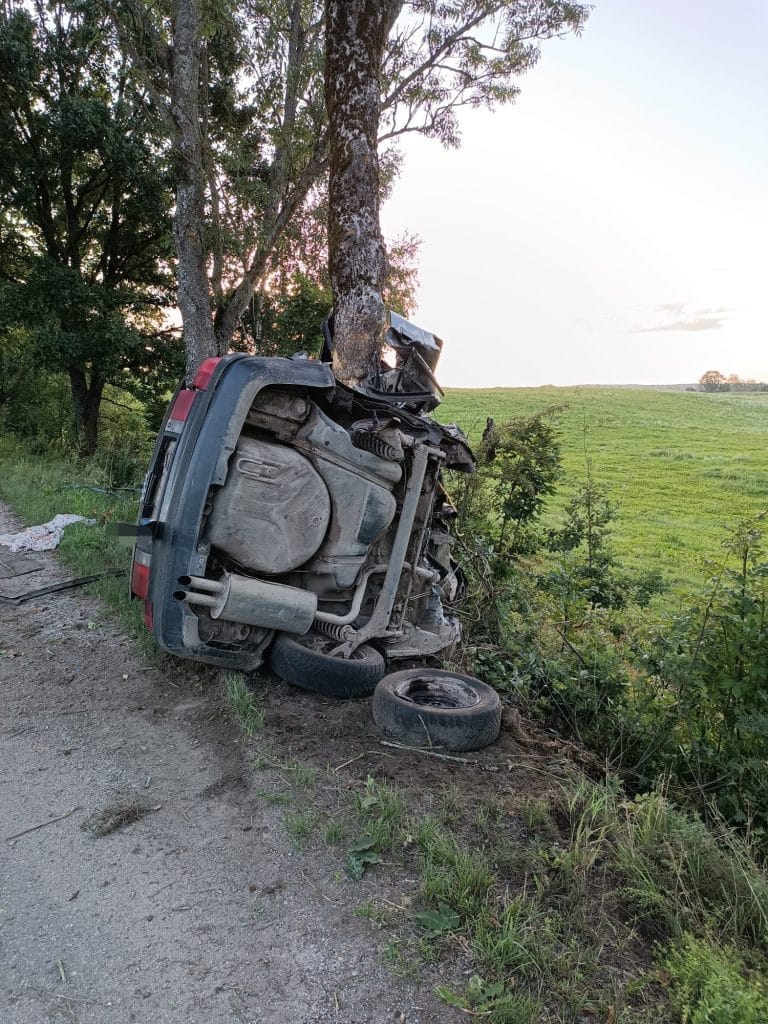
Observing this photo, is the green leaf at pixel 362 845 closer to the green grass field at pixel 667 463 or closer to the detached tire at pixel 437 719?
the detached tire at pixel 437 719

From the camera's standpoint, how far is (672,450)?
27.4m

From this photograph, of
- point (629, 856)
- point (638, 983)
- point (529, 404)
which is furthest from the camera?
point (529, 404)

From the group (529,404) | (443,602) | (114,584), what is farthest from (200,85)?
(529,404)

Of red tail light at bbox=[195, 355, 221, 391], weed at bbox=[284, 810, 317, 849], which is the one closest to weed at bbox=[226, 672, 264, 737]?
weed at bbox=[284, 810, 317, 849]

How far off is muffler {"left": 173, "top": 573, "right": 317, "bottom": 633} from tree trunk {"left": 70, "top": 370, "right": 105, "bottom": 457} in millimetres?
13706

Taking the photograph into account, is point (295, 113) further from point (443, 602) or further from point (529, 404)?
point (529, 404)

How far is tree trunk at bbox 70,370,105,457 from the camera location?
15.9 m

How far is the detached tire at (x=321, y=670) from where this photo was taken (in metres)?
3.99

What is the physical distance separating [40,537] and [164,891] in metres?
6.09

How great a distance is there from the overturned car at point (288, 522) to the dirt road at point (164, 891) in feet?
2.13

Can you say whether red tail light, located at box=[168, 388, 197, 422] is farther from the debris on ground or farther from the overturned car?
the debris on ground

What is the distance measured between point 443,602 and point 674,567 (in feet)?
30.0

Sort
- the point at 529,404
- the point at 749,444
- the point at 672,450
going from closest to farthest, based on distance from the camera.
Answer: the point at 672,450, the point at 749,444, the point at 529,404

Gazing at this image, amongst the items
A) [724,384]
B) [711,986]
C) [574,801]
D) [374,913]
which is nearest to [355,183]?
[574,801]
